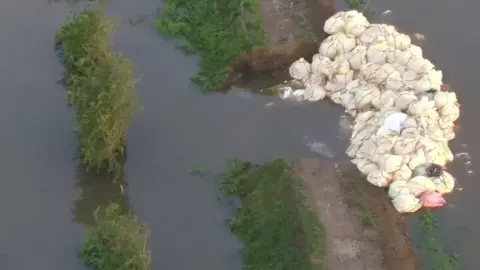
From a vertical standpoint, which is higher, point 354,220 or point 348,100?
point 348,100

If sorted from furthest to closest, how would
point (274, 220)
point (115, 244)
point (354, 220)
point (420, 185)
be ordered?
point (420, 185), point (354, 220), point (274, 220), point (115, 244)

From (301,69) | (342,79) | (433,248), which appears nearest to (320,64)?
(301,69)

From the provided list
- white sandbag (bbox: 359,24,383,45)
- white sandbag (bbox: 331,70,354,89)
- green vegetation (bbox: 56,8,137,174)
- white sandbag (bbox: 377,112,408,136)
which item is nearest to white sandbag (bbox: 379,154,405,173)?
white sandbag (bbox: 377,112,408,136)

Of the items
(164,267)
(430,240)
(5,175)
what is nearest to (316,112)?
(430,240)

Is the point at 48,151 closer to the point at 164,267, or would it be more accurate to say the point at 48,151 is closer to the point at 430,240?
the point at 164,267

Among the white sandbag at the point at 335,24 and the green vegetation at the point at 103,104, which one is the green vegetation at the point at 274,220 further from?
the white sandbag at the point at 335,24

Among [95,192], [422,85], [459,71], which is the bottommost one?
[459,71]

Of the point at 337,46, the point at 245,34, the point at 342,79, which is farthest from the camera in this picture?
the point at 245,34

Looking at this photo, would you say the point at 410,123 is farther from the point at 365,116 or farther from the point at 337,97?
the point at 337,97
